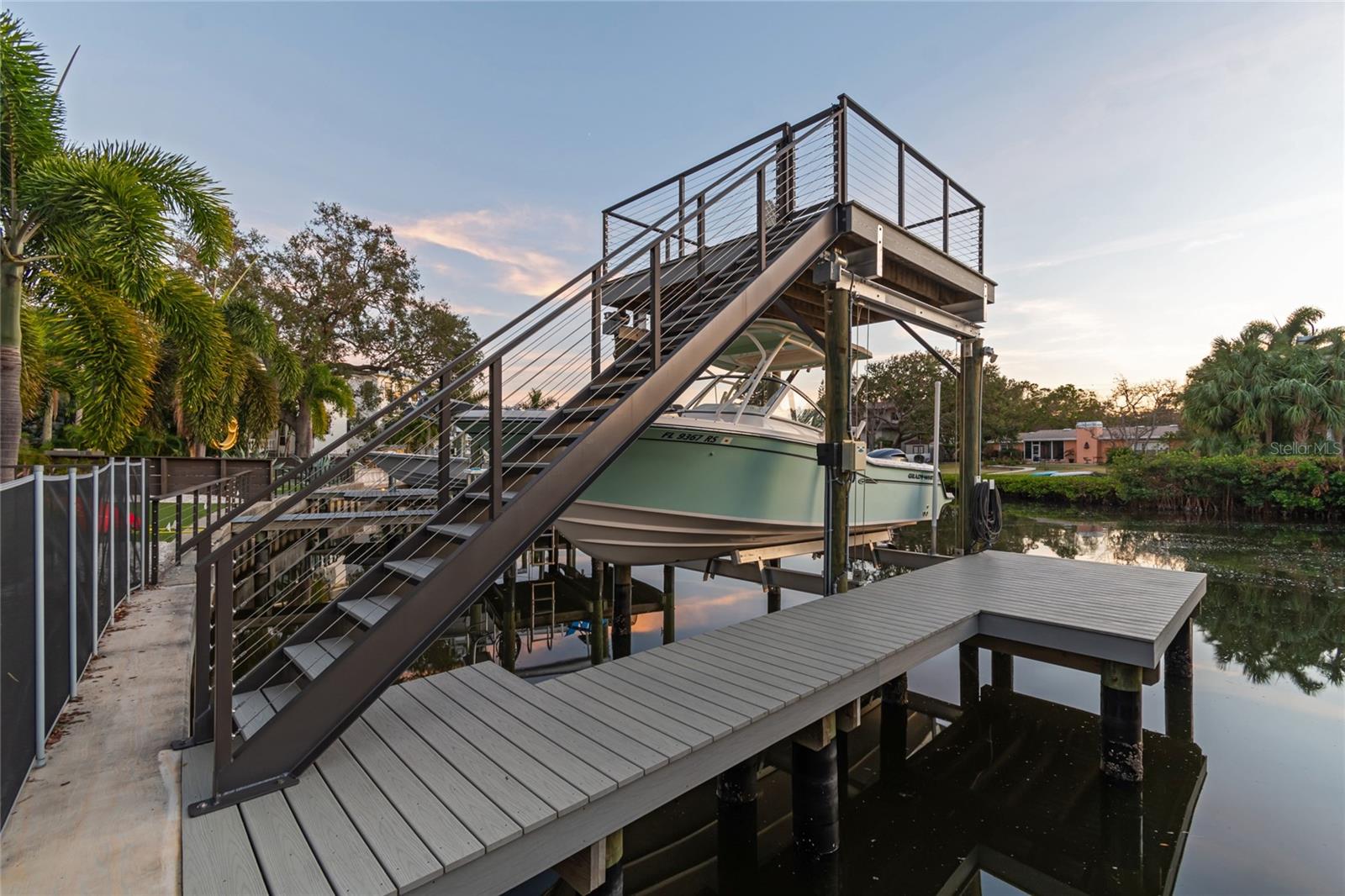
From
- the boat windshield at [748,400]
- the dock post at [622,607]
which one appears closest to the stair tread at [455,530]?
the boat windshield at [748,400]

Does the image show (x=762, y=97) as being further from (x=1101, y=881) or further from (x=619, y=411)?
(x=1101, y=881)

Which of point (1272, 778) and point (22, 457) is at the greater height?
point (22, 457)

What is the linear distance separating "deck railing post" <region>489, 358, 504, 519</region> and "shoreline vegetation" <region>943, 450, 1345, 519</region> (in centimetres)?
2642

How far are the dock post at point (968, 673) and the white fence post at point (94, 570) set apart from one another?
7.90 m

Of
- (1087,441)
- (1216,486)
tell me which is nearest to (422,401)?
(1216,486)

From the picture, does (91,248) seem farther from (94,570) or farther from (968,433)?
(968,433)

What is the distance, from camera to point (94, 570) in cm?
441

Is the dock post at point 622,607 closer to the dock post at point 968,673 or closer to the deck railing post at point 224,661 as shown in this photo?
the dock post at point 968,673

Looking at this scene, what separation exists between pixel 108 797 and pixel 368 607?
4.12ft

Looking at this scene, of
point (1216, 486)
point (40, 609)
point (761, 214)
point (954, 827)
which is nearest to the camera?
point (40, 609)

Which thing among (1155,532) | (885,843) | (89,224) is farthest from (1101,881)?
(1155,532)

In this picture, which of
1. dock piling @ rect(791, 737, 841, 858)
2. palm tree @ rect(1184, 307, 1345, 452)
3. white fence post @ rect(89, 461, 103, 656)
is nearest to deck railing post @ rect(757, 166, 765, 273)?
dock piling @ rect(791, 737, 841, 858)

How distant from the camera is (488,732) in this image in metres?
3.07

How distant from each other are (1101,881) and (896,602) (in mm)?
2342
